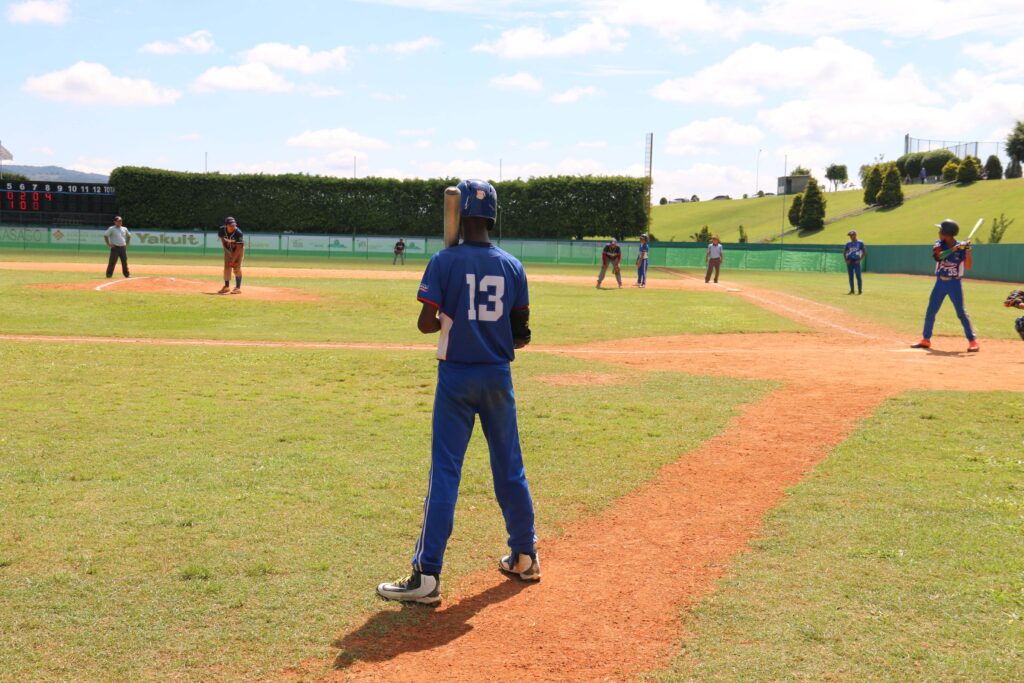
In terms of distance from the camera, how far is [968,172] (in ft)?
296

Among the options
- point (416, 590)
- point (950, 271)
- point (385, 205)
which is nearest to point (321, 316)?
point (950, 271)

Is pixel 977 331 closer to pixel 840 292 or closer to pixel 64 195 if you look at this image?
pixel 840 292

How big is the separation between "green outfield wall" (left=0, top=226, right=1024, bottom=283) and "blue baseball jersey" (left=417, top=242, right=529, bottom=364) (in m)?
49.3

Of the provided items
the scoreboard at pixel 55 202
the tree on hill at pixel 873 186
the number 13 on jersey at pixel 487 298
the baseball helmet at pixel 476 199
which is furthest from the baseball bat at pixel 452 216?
the tree on hill at pixel 873 186

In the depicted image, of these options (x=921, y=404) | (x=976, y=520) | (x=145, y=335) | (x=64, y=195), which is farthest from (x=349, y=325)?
(x=64, y=195)

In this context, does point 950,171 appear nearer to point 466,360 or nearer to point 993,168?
point 993,168

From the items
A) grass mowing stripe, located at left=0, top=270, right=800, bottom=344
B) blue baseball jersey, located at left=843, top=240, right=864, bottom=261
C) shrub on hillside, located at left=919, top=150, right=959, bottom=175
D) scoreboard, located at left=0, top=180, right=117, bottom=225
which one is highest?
shrub on hillside, located at left=919, top=150, right=959, bottom=175

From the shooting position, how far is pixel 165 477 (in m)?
6.75

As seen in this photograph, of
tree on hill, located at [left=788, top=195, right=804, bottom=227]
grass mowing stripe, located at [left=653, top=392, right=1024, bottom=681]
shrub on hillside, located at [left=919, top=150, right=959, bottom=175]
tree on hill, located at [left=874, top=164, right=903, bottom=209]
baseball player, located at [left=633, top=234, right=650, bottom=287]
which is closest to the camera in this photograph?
grass mowing stripe, located at [left=653, top=392, right=1024, bottom=681]

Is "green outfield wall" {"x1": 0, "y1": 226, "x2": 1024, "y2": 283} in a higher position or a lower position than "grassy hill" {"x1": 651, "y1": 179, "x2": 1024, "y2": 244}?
lower

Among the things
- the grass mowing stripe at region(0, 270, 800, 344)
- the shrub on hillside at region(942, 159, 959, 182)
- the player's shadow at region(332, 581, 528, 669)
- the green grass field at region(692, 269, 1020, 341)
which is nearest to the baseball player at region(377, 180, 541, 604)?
the player's shadow at region(332, 581, 528, 669)

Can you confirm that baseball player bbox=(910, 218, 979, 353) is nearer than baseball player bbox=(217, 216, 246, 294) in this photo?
Yes

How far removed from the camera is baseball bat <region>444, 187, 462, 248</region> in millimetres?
4730

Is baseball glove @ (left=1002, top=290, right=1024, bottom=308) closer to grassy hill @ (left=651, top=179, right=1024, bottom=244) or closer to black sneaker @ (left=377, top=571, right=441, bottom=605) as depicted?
black sneaker @ (left=377, top=571, right=441, bottom=605)
